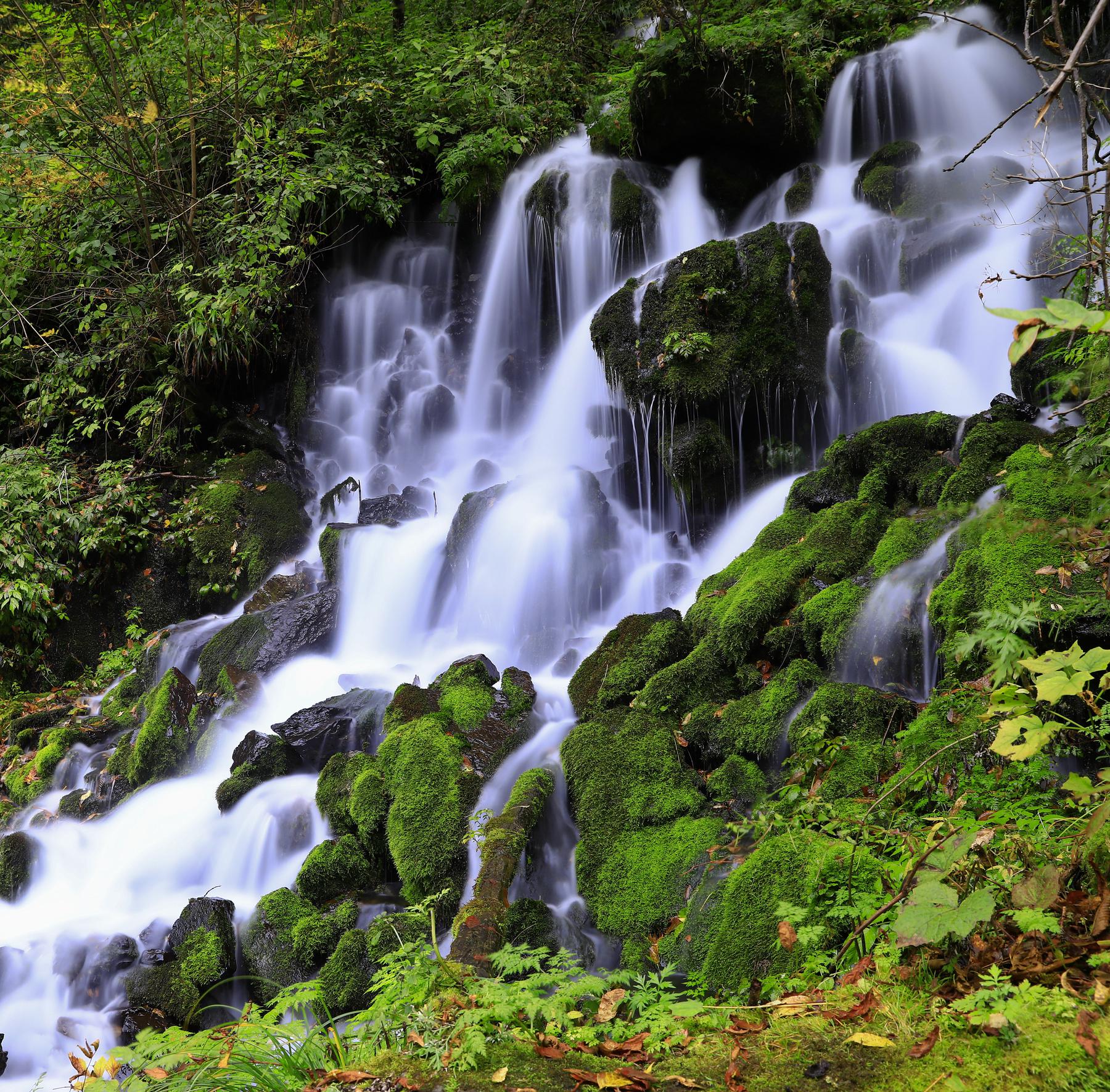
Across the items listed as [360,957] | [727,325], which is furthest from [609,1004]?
[727,325]

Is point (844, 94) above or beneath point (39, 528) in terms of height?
above

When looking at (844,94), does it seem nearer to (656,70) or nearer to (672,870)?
(656,70)

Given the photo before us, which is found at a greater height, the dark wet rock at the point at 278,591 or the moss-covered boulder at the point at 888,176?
the moss-covered boulder at the point at 888,176

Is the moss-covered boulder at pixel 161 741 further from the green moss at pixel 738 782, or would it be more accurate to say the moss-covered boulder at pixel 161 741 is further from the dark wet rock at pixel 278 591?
the green moss at pixel 738 782

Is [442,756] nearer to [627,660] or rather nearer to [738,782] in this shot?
[627,660]

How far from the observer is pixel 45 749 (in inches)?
302

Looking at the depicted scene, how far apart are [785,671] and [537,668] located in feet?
9.76

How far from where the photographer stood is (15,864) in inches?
246

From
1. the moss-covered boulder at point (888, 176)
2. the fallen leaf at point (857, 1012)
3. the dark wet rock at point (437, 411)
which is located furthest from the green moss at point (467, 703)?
the moss-covered boulder at point (888, 176)

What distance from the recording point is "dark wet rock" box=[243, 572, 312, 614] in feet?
29.2

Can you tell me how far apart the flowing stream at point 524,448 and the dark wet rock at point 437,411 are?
0.03m

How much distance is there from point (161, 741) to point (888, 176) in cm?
988

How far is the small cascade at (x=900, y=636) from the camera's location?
4.47 metres

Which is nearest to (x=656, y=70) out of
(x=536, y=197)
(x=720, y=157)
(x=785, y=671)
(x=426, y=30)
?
(x=720, y=157)
